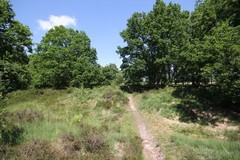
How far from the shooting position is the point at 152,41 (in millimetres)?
32031

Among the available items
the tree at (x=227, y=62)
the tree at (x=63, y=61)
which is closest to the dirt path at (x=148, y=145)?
the tree at (x=227, y=62)

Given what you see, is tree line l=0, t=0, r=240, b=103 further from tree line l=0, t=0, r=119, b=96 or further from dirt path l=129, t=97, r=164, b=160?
dirt path l=129, t=97, r=164, b=160

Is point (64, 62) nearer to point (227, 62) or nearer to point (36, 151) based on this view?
point (227, 62)

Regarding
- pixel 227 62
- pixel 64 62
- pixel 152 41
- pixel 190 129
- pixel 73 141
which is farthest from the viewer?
pixel 64 62

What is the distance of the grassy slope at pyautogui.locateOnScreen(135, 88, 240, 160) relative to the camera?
8985 mm

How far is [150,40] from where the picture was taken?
106 feet

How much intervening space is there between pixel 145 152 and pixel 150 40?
80.6 feet

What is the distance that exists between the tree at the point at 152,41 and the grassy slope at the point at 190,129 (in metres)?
8.77

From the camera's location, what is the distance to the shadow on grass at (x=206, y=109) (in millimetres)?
17203

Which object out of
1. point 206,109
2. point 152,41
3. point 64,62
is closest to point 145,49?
point 152,41

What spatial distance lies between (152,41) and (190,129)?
19.8 metres

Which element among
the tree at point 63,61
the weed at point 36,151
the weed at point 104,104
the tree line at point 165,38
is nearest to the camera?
the weed at point 36,151

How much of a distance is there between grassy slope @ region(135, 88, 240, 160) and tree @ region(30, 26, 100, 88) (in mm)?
15200

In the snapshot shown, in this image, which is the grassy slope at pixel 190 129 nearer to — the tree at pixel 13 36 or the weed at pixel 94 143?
the weed at pixel 94 143
